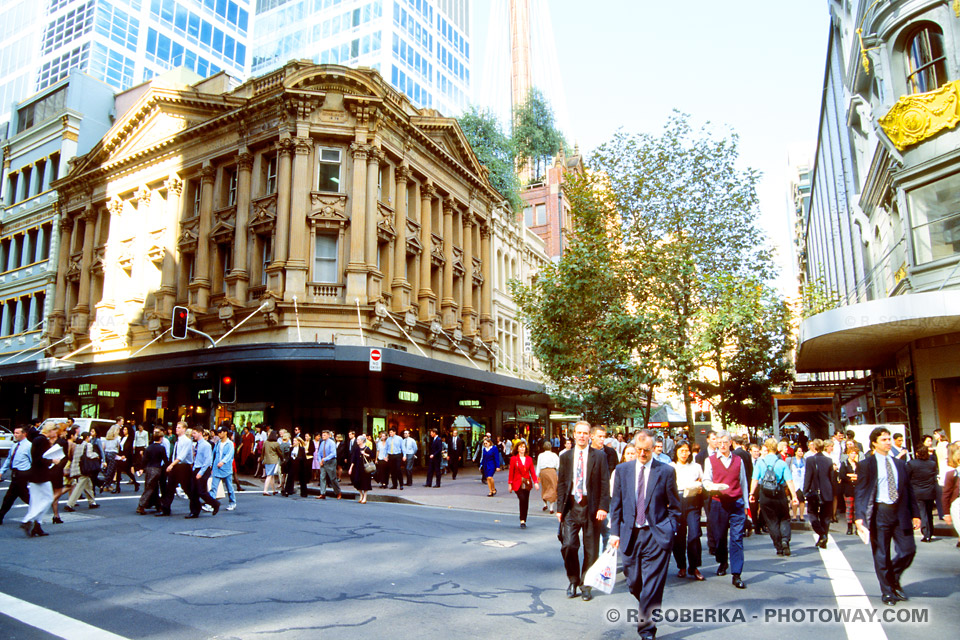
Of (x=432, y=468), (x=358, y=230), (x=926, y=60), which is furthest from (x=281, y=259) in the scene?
(x=926, y=60)

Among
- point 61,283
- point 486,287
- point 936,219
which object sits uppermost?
point 61,283

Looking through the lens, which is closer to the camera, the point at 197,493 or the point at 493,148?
the point at 197,493

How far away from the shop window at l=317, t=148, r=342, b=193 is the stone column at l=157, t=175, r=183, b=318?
8181 mm

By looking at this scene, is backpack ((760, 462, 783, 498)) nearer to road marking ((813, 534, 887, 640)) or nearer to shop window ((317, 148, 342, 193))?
road marking ((813, 534, 887, 640))

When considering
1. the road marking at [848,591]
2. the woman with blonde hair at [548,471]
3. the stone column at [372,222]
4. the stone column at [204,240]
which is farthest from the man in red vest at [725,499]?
the stone column at [204,240]

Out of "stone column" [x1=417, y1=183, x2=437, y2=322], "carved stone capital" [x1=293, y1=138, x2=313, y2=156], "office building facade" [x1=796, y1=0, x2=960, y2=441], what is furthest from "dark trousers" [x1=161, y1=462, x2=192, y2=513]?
"stone column" [x1=417, y1=183, x2=437, y2=322]

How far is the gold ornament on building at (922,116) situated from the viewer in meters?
16.7

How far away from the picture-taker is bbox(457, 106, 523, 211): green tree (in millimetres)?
41844

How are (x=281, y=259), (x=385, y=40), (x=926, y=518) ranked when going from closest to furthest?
(x=926, y=518) → (x=281, y=259) → (x=385, y=40)

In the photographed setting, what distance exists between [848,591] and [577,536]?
11.0 feet

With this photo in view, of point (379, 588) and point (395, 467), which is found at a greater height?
point (395, 467)

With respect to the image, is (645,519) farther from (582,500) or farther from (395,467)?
(395,467)

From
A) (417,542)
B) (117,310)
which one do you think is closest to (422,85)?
(117,310)

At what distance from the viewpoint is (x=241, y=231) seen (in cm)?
2758
